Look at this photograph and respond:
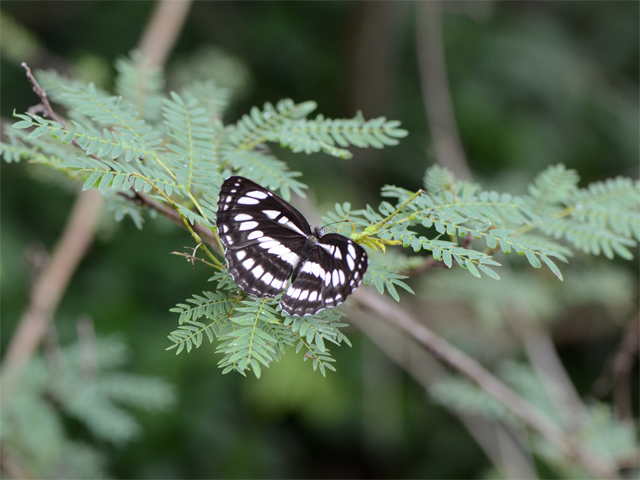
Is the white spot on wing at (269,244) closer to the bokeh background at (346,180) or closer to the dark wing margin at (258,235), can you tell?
the dark wing margin at (258,235)

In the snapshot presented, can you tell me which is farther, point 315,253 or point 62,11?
point 62,11

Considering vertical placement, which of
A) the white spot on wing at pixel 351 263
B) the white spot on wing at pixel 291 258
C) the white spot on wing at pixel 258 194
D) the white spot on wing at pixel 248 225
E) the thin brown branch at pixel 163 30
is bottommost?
the white spot on wing at pixel 351 263

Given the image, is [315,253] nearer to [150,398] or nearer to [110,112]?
[110,112]

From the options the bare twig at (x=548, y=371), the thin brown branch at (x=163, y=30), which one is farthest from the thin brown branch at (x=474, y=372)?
the thin brown branch at (x=163, y=30)

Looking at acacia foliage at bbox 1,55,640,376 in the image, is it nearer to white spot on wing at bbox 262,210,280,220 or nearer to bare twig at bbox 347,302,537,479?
white spot on wing at bbox 262,210,280,220

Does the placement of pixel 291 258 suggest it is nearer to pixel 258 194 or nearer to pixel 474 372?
pixel 258 194

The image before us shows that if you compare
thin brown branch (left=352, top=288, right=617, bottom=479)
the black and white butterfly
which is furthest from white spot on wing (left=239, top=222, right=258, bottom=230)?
thin brown branch (left=352, top=288, right=617, bottom=479)

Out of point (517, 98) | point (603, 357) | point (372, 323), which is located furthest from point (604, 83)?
point (372, 323)
